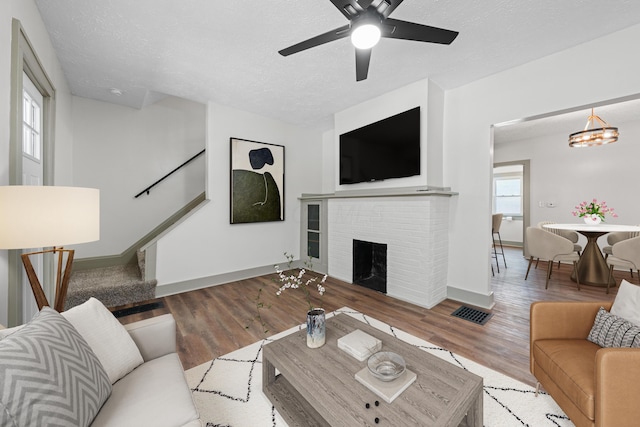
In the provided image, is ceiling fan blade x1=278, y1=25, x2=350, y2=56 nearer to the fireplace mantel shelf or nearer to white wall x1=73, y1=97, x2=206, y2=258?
the fireplace mantel shelf

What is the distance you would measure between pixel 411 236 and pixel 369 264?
1092 mm

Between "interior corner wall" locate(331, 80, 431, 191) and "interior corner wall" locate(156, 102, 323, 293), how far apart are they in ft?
3.11

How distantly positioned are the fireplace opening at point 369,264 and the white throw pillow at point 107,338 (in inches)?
115

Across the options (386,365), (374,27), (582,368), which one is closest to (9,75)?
(374,27)

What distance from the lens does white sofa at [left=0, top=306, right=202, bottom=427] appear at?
0.92 metres

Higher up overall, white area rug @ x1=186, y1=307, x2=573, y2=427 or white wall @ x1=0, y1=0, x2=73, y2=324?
white wall @ x1=0, y1=0, x2=73, y2=324

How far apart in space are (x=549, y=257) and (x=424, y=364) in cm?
381

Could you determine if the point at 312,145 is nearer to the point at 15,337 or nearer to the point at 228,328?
the point at 228,328

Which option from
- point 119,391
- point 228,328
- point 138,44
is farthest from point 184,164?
point 119,391

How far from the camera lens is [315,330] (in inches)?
57.3

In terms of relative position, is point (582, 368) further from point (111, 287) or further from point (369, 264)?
point (111, 287)

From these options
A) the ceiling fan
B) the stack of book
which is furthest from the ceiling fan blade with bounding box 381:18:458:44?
the stack of book

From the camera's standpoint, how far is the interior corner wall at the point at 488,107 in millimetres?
2180

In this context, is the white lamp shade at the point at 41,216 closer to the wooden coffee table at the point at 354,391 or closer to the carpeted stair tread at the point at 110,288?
the wooden coffee table at the point at 354,391
